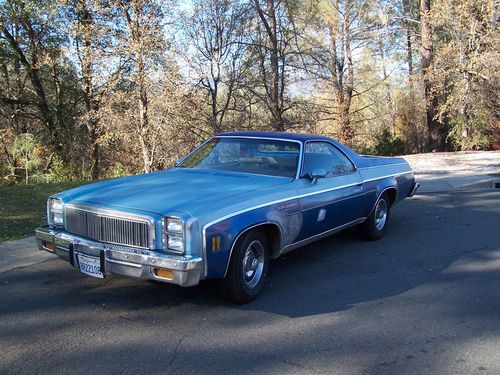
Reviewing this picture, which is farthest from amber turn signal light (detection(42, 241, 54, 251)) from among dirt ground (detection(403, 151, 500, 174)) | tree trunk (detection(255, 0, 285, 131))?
tree trunk (detection(255, 0, 285, 131))

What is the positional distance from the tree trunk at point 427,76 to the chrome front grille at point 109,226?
2162cm

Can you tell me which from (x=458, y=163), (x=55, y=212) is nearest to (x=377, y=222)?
(x=55, y=212)

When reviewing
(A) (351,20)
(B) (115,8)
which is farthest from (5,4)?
(A) (351,20)

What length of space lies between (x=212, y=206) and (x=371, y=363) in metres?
1.72

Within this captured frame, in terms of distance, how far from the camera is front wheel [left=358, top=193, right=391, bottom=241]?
22.2ft

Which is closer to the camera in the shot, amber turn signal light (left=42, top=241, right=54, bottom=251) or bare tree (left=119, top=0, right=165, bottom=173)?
amber turn signal light (left=42, top=241, right=54, bottom=251)

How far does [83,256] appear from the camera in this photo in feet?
13.9

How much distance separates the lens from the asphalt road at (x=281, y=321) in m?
3.44

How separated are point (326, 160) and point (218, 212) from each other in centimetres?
234

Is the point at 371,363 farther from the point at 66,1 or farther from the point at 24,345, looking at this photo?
the point at 66,1

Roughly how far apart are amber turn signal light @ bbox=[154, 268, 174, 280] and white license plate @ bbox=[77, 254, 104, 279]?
0.55 meters

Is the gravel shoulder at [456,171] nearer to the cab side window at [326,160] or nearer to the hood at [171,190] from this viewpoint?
the cab side window at [326,160]

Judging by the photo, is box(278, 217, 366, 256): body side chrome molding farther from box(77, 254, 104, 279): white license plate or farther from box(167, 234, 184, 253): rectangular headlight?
box(77, 254, 104, 279): white license plate

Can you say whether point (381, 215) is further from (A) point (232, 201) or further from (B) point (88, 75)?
(B) point (88, 75)
